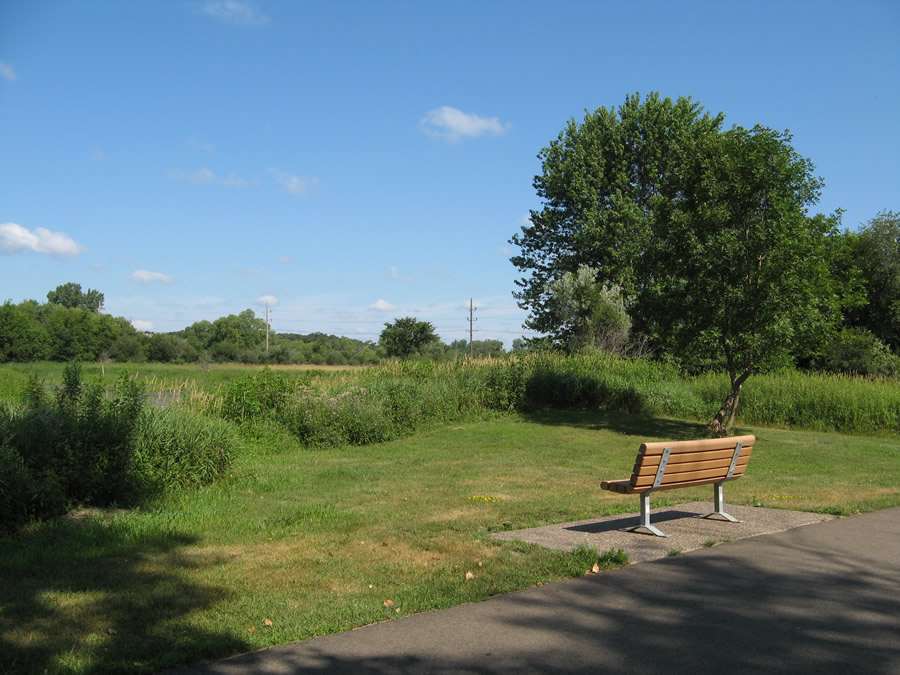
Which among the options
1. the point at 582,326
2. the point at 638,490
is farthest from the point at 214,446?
the point at 582,326

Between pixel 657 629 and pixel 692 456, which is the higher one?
pixel 692 456

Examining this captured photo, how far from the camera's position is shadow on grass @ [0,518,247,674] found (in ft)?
13.5

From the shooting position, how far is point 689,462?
736 centimetres

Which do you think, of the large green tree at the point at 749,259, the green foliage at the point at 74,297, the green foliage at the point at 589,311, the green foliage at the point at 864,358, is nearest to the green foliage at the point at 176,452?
the large green tree at the point at 749,259

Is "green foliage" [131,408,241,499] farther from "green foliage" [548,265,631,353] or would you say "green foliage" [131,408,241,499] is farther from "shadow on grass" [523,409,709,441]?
"green foliage" [548,265,631,353]

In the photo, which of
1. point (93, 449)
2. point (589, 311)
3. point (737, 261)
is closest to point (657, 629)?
point (93, 449)

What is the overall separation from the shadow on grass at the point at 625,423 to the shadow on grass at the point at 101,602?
1449cm

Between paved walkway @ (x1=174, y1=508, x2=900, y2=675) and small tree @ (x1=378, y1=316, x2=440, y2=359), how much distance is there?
3611 centimetres

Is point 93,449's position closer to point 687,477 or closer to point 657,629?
point 687,477

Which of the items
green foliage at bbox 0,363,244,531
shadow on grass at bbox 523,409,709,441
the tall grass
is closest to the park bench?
green foliage at bbox 0,363,244,531

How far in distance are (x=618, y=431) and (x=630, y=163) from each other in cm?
2369

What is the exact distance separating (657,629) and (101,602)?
3765 mm

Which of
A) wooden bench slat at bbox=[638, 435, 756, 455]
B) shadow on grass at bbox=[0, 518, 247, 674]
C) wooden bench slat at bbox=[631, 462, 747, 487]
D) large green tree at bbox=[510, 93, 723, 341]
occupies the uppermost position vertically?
large green tree at bbox=[510, 93, 723, 341]

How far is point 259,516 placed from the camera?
825cm
